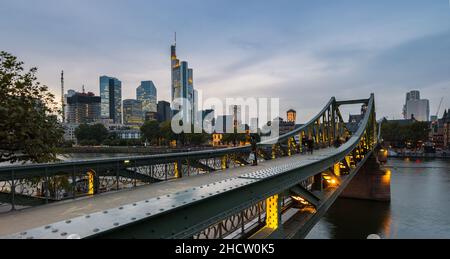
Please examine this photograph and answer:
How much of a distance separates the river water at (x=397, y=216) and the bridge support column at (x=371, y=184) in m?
1.27

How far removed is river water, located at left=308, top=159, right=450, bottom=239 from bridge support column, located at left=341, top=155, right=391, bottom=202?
1.27 meters

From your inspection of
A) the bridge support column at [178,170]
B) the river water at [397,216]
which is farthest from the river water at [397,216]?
the bridge support column at [178,170]

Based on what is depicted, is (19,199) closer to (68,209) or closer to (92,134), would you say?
(68,209)

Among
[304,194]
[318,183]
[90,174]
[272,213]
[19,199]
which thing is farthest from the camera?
[318,183]

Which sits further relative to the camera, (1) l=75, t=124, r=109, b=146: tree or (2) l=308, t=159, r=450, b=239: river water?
(1) l=75, t=124, r=109, b=146: tree

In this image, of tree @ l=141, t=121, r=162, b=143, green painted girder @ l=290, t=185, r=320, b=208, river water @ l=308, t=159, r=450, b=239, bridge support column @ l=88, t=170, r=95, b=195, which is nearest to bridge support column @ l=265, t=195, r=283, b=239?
green painted girder @ l=290, t=185, r=320, b=208

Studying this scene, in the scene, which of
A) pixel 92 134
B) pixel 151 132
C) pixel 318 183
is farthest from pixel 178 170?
pixel 92 134

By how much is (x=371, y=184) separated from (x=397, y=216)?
10.3 metres

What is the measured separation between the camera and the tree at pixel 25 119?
1073 centimetres

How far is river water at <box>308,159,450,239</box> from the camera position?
27594 mm

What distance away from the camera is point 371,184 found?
141 ft

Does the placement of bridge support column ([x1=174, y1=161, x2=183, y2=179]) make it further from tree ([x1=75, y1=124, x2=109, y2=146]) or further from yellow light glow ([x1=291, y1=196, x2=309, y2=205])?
tree ([x1=75, y1=124, x2=109, y2=146])

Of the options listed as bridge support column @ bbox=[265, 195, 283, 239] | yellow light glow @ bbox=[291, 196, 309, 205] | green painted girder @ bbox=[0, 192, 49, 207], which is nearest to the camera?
green painted girder @ bbox=[0, 192, 49, 207]

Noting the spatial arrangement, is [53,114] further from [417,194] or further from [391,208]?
[417,194]
